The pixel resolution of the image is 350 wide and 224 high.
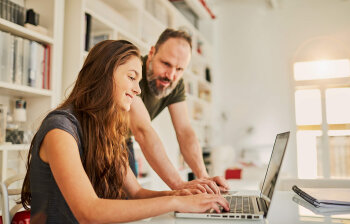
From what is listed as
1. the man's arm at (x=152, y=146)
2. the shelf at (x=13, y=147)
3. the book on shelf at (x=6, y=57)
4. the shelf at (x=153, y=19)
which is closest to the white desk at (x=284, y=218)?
the man's arm at (x=152, y=146)

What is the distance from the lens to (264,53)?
5797 mm

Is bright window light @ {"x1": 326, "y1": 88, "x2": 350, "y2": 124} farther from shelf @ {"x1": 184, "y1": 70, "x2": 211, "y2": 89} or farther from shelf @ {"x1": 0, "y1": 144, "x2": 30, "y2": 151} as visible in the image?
shelf @ {"x1": 0, "y1": 144, "x2": 30, "y2": 151}

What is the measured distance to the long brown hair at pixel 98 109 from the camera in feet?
3.34

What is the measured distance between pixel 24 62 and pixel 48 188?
3.83 ft

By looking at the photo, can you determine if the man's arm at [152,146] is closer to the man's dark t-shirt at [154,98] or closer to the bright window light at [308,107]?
the man's dark t-shirt at [154,98]

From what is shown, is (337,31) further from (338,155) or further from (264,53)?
(338,155)

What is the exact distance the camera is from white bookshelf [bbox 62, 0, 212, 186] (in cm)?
216

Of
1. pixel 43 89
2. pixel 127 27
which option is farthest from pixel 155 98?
pixel 127 27

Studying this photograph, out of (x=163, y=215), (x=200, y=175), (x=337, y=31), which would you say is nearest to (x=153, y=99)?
(x=200, y=175)

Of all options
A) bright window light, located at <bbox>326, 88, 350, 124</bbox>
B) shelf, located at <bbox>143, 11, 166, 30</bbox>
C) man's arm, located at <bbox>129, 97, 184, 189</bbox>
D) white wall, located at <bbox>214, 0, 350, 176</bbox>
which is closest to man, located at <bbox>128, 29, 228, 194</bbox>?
man's arm, located at <bbox>129, 97, 184, 189</bbox>

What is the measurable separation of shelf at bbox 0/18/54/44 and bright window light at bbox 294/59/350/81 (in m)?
4.64

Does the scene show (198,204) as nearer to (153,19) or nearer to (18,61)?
(18,61)

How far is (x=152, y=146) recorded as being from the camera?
1.39m

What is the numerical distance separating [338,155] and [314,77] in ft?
4.42
